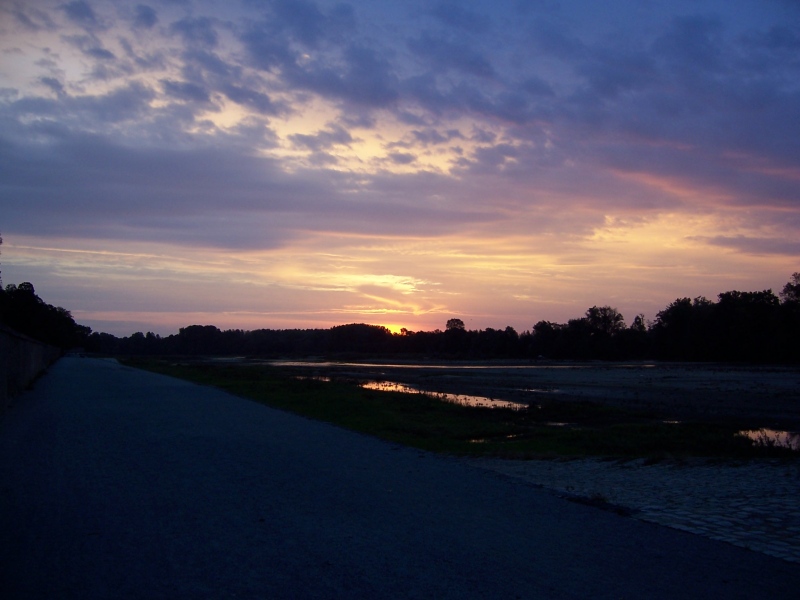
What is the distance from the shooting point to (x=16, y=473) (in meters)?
10.7

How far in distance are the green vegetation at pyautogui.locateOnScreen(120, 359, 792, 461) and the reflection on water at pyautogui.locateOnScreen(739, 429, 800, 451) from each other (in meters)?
0.48

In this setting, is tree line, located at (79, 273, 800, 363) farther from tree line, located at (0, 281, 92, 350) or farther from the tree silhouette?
tree line, located at (0, 281, 92, 350)

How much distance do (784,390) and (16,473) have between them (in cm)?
3722

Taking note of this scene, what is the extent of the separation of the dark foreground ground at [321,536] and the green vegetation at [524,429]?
3829 millimetres

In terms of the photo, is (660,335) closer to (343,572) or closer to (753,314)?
(753,314)

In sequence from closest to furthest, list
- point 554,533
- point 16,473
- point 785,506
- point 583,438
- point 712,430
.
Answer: point 554,533 < point 785,506 < point 16,473 < point 583,438 < point 712,430

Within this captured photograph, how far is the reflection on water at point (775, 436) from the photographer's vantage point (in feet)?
55.6

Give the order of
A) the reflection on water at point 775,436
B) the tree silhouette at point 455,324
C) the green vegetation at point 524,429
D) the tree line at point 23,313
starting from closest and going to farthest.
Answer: the green vegetation at point 524,429 < the reflection on water at point 775,436 < the tree line at point 23,313 < the tree silhouette at point 455,324

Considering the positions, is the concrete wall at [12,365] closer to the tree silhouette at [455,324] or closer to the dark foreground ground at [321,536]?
the dark foreground ground at [321,536]

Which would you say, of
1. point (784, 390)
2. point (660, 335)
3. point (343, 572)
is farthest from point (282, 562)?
point (660, 335)

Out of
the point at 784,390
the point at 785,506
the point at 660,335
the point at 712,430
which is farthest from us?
the point at 660,335

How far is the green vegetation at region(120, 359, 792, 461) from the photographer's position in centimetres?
1488

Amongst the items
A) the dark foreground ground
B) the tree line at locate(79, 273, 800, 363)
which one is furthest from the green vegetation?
the tree line at locate(79, 273, 800, 363)

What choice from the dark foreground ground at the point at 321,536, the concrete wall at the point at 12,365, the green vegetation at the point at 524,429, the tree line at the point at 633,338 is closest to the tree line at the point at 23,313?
the concrete wall at the point at 12,365
